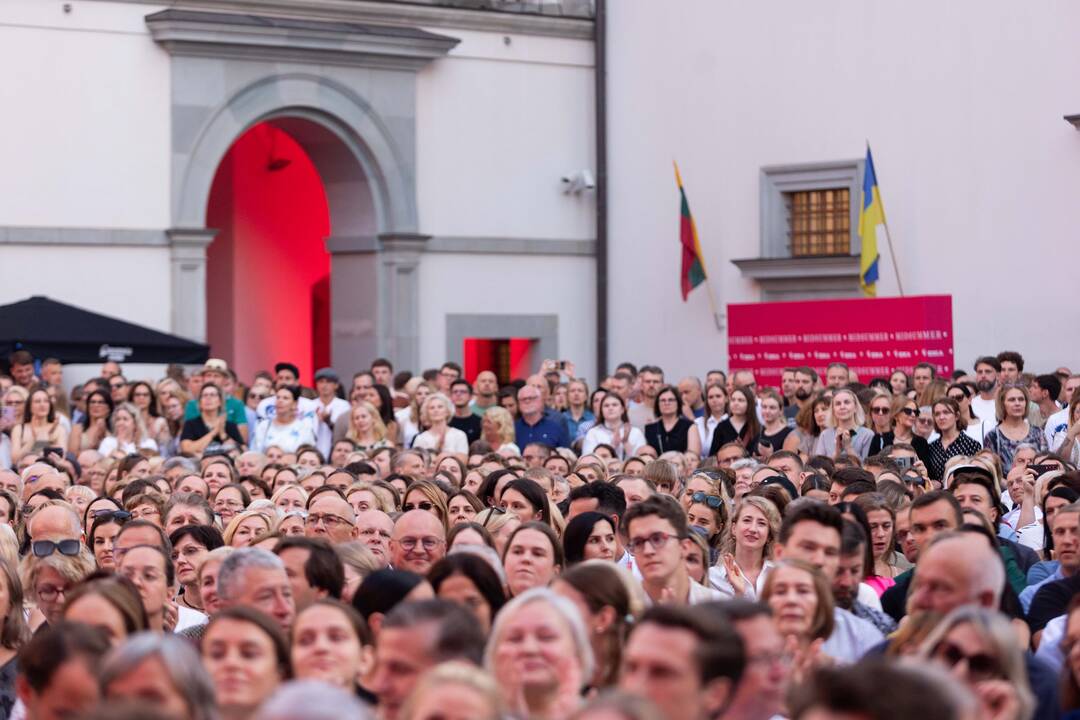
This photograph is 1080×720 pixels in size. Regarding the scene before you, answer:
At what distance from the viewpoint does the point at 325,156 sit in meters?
26.9

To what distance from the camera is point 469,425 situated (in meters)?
19.1

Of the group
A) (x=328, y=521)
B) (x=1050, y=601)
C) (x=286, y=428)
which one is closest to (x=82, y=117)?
(x=286, y=428)

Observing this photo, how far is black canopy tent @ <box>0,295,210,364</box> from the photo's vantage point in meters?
21.3

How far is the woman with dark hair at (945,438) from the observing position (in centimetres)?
1522

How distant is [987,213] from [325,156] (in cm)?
867

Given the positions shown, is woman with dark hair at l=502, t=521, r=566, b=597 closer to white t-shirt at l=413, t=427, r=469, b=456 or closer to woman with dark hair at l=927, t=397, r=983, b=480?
woman with dark hair at l=927, t=397, r=983, b=480

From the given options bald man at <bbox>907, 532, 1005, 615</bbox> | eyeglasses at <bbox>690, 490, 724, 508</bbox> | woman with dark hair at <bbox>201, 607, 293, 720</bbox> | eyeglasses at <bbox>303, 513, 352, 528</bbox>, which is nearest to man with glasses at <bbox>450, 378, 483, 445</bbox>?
eyeglasses at <bbox>690, 490, 724, 508</bbox>

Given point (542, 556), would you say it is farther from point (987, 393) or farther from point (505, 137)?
point (505, 137)

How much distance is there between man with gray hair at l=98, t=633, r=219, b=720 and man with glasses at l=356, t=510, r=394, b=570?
5.06 metres

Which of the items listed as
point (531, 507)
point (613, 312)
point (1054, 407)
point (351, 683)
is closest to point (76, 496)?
point (531, 507)

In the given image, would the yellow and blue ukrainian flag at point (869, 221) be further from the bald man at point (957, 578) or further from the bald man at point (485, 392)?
the bald man at point (957, 578)

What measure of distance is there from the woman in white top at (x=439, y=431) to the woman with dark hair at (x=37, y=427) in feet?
10.2

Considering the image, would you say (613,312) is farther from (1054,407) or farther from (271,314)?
(1054,407)

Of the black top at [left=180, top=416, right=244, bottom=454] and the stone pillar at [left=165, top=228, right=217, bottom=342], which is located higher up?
the stone pillar at [left=165, top=228, right=217, bottom=342]
